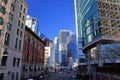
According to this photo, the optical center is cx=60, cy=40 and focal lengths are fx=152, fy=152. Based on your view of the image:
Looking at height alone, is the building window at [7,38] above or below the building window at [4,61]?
above

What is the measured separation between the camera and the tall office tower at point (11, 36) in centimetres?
4288

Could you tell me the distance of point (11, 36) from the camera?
48.2 m

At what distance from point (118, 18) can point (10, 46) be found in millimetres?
43154

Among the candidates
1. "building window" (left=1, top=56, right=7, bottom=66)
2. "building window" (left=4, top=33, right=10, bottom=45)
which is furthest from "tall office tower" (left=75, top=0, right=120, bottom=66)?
"building window" (left=1, top=56, right=7, bottom=66)

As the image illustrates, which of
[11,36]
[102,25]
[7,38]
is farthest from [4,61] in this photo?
[102,25]

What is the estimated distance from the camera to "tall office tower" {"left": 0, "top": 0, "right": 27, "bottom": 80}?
4288cm

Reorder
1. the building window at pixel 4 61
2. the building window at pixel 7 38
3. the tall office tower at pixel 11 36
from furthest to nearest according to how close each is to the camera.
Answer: the building window at pixel 7 38
the building window at pixel 4 61
the tall office tower at pixel 11 36

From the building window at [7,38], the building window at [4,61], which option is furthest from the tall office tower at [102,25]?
the building window at [4,61]

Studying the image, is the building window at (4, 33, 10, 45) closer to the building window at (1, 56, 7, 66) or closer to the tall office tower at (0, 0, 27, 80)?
the tall office tower at (0, 0, 27, 80)

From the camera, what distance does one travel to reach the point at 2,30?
42500mm

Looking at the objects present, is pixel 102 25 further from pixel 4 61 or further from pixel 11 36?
pixel 4 61

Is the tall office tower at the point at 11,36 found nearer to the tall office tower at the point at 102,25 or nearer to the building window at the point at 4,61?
the building window at the point at 4,61

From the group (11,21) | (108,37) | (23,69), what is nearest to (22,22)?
(11,21)

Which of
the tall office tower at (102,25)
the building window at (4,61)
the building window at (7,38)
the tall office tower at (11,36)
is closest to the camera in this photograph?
the tall office tower at (11,36)
